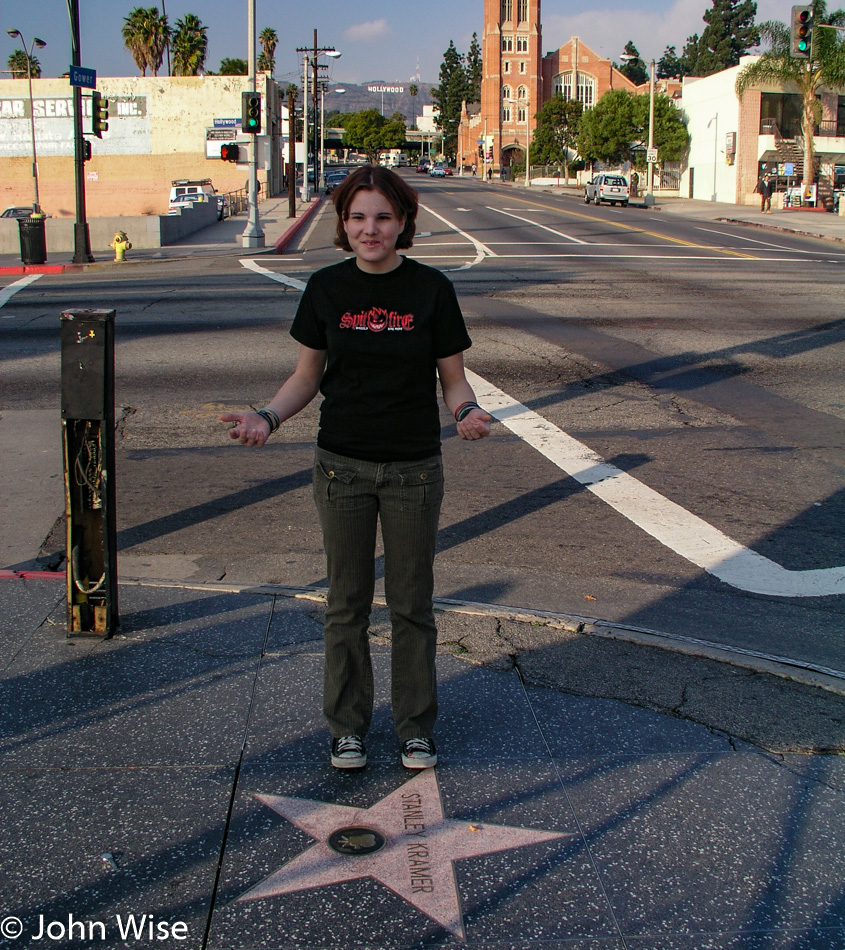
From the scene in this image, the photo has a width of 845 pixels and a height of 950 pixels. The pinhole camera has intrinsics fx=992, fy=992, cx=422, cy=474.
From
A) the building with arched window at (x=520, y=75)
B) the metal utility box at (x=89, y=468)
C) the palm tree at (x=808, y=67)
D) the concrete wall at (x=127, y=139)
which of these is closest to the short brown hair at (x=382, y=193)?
the metal utility box at (x=89, y=468)

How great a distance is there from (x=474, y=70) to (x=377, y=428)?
186765 millimetres

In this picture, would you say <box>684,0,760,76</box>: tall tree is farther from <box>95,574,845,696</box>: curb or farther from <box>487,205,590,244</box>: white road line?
<box>95,574,845,696</box>: curb

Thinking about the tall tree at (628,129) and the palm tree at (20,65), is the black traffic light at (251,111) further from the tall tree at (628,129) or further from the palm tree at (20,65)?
the palm tree at (20,65)

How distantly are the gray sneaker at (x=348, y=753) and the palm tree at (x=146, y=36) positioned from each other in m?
85.6

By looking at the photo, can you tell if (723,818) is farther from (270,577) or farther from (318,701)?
(270,577)

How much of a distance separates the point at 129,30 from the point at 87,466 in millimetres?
85215

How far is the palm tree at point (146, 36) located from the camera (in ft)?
256

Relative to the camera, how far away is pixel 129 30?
78.7 meters

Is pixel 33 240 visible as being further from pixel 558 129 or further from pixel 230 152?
pixel 558 129

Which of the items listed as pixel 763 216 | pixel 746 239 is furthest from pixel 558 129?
pixel 746 239

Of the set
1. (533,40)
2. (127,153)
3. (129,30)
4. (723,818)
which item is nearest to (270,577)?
(723,818)

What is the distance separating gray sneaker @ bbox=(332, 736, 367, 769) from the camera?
10.8 feet

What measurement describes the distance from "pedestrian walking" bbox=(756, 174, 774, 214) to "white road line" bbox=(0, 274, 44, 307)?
37228 mm

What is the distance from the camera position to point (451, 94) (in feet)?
559
